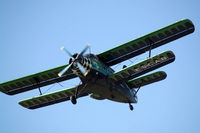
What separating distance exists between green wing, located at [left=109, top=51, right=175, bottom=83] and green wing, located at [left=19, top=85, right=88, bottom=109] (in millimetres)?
3838

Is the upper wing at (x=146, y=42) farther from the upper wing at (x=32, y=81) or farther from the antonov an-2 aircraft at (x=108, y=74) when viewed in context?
the upper wing at (x=32, y=81)

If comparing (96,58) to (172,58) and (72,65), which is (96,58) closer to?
(72,65)

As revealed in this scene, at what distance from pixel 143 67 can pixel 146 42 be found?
7.19 feet

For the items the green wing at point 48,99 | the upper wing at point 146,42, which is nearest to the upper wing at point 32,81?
the green wing at point 48,99

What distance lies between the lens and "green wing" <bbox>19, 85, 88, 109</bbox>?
32750 mm

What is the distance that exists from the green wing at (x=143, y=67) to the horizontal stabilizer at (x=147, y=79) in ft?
8.40

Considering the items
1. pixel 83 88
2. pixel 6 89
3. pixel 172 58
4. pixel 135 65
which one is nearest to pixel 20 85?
pixel 6 89

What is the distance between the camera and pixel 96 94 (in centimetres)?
3180

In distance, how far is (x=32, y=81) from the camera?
109ft

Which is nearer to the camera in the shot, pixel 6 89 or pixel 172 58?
pixel 172 58

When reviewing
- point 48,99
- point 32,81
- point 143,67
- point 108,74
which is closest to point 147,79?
point 143,67

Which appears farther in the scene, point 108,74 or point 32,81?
point 32,81

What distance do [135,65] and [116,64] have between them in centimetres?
294

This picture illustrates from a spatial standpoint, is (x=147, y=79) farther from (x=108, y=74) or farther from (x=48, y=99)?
(x=48, y=99)
